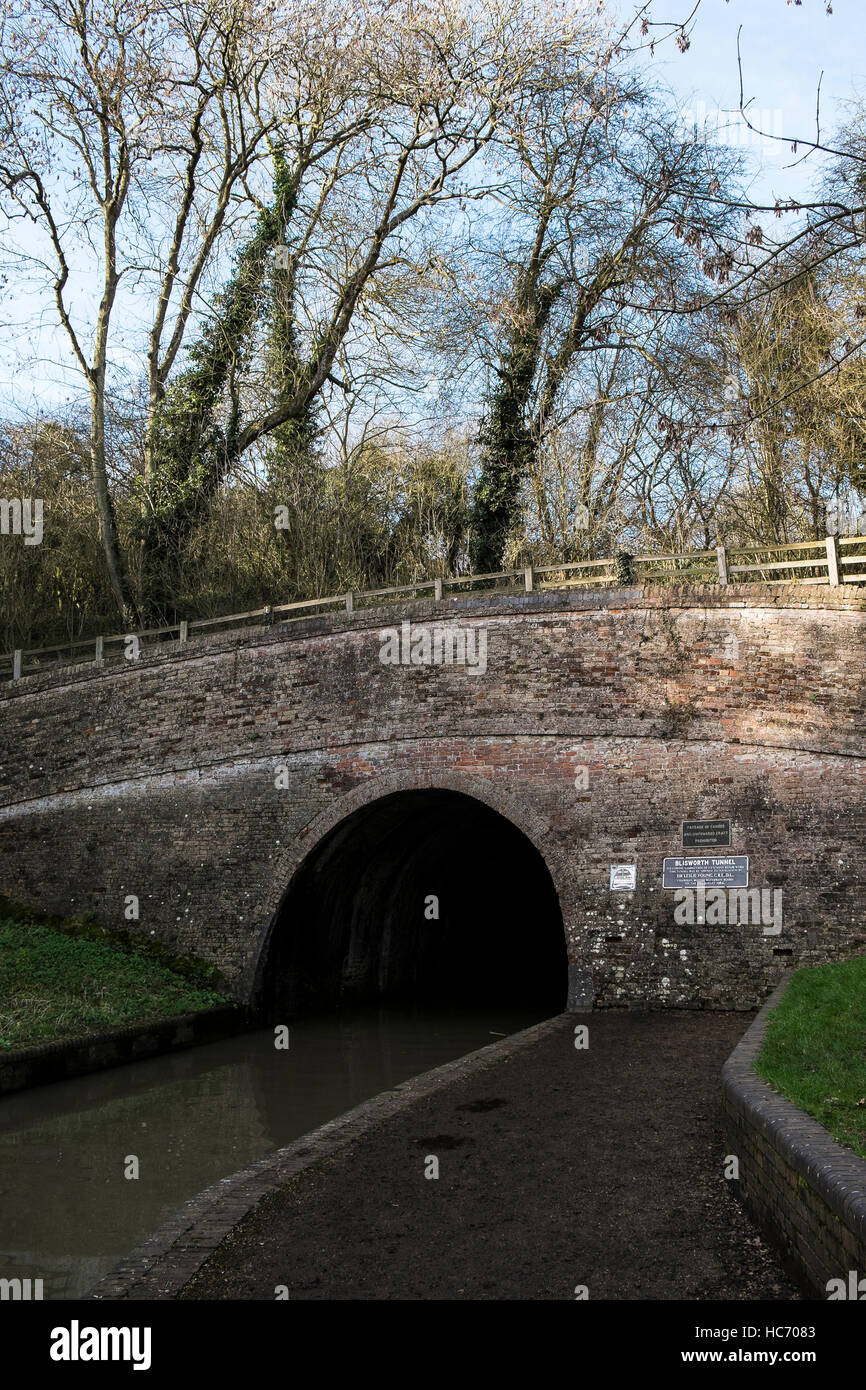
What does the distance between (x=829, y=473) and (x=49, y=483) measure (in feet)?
55.0

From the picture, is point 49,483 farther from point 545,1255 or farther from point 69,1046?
point 545,1255

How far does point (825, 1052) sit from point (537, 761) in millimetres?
7275

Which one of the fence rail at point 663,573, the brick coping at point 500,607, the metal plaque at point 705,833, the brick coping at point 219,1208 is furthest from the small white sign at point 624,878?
the brick coping at point 219,1208

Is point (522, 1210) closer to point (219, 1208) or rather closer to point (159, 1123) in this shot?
point (219, 1208)

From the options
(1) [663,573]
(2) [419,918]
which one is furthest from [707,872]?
(2) [419,918]

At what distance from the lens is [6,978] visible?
528 inches

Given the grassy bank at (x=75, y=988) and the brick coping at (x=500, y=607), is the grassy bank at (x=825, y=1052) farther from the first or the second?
the grassy bank at (x=75, y=988)

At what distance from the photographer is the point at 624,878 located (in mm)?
13445

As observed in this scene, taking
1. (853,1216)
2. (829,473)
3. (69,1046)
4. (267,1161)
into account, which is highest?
(829,473)

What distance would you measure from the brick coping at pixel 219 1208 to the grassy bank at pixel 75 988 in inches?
195

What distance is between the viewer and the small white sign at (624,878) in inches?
528

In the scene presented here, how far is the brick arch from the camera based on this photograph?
13.6 metres

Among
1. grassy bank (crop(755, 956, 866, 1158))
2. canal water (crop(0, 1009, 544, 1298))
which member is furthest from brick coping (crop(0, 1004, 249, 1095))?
grassy bank (crop(755, 956, 866, 1158))
